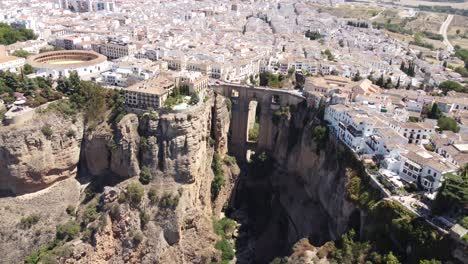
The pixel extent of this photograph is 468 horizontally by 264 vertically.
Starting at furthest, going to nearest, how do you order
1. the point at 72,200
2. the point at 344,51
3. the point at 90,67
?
1. the point at 344,51
2. the point at 90,67
3. the point at 72,200

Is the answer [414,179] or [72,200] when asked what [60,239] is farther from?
[414,179]

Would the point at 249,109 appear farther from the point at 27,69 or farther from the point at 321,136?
the point at 27,69

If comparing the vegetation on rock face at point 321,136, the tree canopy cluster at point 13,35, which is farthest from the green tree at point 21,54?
the vegetation on rock face at point 321,136

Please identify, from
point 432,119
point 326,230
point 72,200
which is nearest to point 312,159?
point 326,230

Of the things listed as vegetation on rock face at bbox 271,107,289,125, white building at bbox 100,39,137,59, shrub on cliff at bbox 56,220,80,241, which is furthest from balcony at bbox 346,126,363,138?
white building at bbox 100,39,137,59

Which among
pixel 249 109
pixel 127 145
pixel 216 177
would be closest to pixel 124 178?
pixel 127 145
